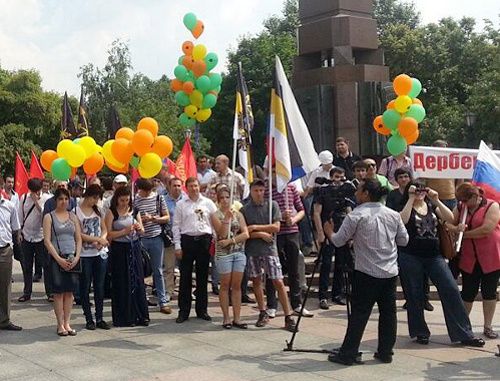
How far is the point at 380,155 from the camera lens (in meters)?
15.1

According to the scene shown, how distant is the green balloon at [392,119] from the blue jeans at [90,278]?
18.1 feet

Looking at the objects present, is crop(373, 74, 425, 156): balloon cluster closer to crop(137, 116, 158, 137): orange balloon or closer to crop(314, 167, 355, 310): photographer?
crop(314, 167, 355, 310): photographer

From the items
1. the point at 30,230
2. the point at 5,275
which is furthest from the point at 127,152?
the point at 30,230

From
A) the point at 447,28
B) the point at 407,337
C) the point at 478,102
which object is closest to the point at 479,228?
the point at 407,337

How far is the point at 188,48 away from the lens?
17203mm

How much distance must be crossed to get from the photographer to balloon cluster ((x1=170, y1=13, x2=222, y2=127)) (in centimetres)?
803

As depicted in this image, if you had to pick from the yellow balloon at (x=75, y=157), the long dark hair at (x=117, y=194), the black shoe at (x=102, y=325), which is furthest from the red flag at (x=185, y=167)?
the black shoe at (x=102, y=325)

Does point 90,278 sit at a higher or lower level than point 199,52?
lower

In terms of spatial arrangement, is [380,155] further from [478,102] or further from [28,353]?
[478,102]

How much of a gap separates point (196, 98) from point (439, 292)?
10506 millimetres

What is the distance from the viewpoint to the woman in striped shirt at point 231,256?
8617mm

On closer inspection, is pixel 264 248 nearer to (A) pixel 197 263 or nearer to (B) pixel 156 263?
(A) pixel 197 263

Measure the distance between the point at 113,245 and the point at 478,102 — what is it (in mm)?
24438

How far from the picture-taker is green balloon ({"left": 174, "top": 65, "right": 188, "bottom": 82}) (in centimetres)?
1698
